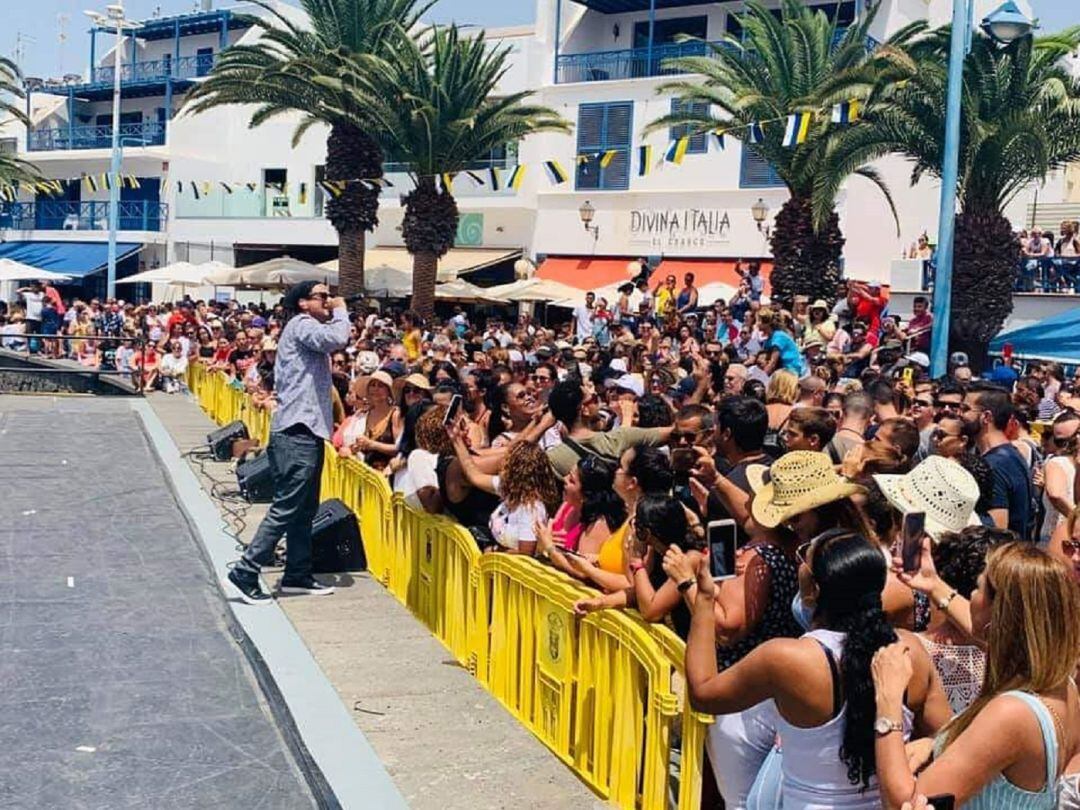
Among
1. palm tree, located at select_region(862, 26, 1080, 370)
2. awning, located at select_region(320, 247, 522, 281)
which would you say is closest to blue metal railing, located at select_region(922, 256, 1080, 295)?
palm tree, located at select_region(862, 26, 1080, 370)

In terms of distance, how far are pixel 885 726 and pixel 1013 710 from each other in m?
0.31

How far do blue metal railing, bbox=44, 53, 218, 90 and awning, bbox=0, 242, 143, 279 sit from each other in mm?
7219

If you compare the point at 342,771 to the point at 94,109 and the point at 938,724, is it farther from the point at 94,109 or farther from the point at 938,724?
the point at 94,109

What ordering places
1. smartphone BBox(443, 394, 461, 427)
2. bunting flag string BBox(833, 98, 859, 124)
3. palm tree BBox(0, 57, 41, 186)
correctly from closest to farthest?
1. smartphone BBox(443, 394, 461, 427)
2. bunting flag string BBox(833, 98, 859, 124)
3. palm tree BBox(0, 57, 41, 186)

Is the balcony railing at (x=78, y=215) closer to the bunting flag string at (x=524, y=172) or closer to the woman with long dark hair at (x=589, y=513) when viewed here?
the bunting flag string at (x=524, y=172)

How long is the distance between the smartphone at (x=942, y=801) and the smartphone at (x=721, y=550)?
1.02 metres

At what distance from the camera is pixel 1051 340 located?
1573 cm

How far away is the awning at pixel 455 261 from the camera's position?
114ft

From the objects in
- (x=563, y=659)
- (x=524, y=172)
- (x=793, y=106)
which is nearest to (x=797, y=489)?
(x=563, y=659)

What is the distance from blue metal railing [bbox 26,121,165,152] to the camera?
49.7 metres

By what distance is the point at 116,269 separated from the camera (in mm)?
46938

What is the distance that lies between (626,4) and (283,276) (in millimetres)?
12640

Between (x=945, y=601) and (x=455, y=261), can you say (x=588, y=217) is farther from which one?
(x=945, y=601)

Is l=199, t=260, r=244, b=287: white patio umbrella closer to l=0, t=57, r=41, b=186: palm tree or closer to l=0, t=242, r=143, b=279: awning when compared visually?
l=0, t=57, r=41, b=186: palm tree
